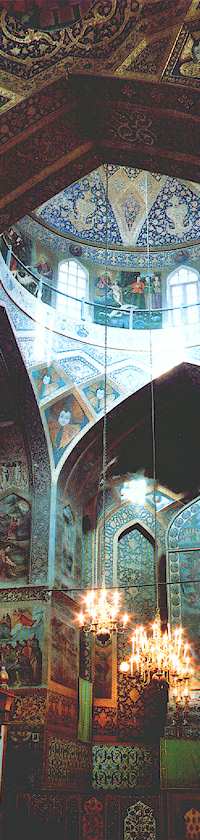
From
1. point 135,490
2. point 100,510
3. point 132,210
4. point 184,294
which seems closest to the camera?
point 184,294

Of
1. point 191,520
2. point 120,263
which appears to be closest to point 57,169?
point 120,263

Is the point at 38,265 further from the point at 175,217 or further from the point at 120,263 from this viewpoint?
the point at 175,217

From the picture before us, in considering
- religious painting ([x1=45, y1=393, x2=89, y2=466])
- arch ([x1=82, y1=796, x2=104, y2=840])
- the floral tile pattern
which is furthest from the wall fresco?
the floral tile pattern

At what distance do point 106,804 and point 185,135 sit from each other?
10.2 metres

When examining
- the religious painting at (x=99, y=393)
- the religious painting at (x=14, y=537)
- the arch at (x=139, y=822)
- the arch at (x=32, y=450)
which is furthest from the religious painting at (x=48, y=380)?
the arch at (x=139, y=822)

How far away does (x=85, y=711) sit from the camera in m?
14.2

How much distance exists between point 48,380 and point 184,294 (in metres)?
3.26

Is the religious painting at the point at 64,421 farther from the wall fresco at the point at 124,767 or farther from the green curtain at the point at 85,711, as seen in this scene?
the wall fresco at the point at 124,767

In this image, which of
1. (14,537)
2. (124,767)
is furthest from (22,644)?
(124,767)

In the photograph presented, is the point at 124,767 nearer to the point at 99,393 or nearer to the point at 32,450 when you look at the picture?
the point at 32,450

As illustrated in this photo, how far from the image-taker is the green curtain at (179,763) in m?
13.5

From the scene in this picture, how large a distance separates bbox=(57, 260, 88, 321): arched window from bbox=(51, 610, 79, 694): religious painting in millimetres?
5489

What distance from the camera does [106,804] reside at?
12859mm

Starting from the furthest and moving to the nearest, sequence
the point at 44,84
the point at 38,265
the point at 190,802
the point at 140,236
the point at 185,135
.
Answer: the point at 140,236 < the point at 38,265 < the point at 190,802 < the point at 185,135 < the point at 44,84
